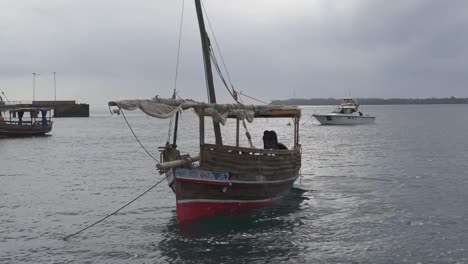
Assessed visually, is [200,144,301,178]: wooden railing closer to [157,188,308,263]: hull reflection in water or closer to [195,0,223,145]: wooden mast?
[157,188,308,263]: hull reflection in water

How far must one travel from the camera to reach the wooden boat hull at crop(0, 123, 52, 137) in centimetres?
6750

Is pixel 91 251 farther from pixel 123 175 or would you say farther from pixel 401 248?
pixel 123 175

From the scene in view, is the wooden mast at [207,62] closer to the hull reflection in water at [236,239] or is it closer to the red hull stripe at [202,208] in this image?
the red hull stripe at [202,208]

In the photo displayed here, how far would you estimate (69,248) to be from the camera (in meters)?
16.5

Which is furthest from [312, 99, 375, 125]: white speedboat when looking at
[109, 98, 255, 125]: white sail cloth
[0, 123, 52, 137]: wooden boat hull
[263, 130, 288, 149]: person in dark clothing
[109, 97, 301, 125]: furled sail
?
[109, 98, 255, 125]: white sail cloth

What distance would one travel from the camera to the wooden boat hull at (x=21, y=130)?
6750 centimetres

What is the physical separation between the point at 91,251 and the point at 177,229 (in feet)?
11.0

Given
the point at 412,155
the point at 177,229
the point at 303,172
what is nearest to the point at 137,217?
the point at 177,229

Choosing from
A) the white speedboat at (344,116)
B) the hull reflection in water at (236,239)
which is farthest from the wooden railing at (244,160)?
the white speedboat at (344,116)

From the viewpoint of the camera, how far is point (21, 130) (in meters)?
69.1

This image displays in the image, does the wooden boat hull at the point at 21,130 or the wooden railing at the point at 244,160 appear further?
the wooden boat hull at the point at 21,130

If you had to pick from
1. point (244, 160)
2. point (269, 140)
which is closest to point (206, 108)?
point (244, 160)

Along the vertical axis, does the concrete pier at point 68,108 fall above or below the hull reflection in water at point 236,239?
above

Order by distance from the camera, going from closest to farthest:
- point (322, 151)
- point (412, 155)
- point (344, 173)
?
point (344, 173) < point (412, 155) < point (322, 151)
